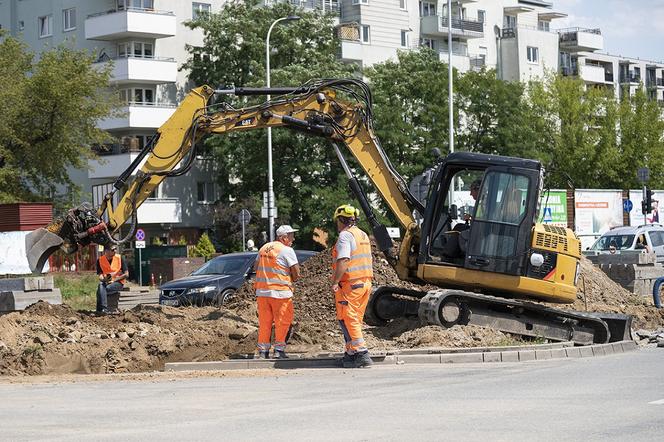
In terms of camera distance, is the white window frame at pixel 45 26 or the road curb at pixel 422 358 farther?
the white window frame at pixel 45 26

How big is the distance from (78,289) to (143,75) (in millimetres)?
25056

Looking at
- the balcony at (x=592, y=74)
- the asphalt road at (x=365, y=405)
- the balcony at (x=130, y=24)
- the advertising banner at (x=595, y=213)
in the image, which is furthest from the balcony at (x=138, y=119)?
the asphalt road at (x=365, y=405)

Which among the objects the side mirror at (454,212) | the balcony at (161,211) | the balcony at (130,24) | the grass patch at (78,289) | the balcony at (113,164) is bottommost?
A: the grass patch at (78,289)

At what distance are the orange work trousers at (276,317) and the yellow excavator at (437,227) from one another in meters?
2.56

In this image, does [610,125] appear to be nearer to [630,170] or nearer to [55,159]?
[630,170]

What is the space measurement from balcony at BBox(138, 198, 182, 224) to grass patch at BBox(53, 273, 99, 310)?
52.1 ft

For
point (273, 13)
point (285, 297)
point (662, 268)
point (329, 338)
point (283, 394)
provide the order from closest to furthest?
point (283, 394) < point (285, 297) < point (329, 338) < point (662, 268) < point (273, 13)

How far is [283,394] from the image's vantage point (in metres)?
13.6

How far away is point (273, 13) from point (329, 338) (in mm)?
51306

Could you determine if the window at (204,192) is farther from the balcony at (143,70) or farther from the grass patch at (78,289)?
the grass patch at (78,289)

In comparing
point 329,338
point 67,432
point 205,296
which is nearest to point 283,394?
point 67,432

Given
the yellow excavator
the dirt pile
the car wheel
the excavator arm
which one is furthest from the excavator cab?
the car wheel

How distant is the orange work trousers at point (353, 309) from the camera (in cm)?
1611

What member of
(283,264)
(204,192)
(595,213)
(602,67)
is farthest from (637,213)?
(602,67)
